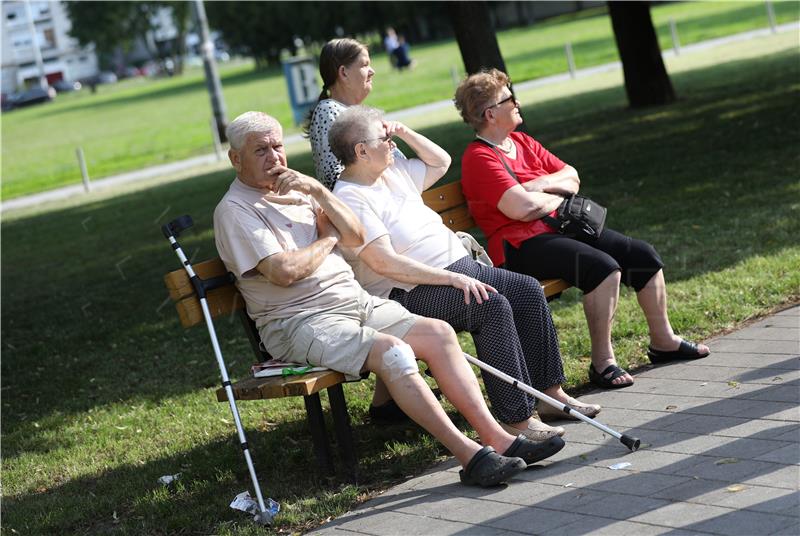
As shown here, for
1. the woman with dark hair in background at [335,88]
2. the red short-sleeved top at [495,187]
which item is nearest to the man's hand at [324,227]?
the woman with dark hair in background at [335,88]

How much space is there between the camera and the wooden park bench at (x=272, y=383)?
4.98 m

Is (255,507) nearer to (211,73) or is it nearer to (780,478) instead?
(780,478)

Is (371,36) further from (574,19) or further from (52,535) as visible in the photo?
(52,535)

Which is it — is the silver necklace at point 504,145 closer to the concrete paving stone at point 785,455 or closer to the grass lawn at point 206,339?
the grass lawn at point 206,339

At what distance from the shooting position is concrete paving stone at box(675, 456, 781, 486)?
4352mm

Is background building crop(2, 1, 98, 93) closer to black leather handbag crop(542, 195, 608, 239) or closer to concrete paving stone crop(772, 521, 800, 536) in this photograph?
black leather handbag crop(542, 195, 608, 239)

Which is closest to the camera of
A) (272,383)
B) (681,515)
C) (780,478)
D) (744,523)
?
(744,523)

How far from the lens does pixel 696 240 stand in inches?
345

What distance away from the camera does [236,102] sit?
4747 centimetres

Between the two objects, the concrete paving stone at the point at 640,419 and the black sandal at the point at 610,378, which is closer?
the concrete paving stone at the point at 640,419

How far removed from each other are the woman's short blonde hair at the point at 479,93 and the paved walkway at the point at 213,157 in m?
18.1

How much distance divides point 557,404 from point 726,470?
941mm

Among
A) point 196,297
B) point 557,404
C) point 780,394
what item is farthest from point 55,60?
point 780,394

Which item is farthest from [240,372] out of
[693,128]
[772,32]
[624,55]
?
[772,32]
